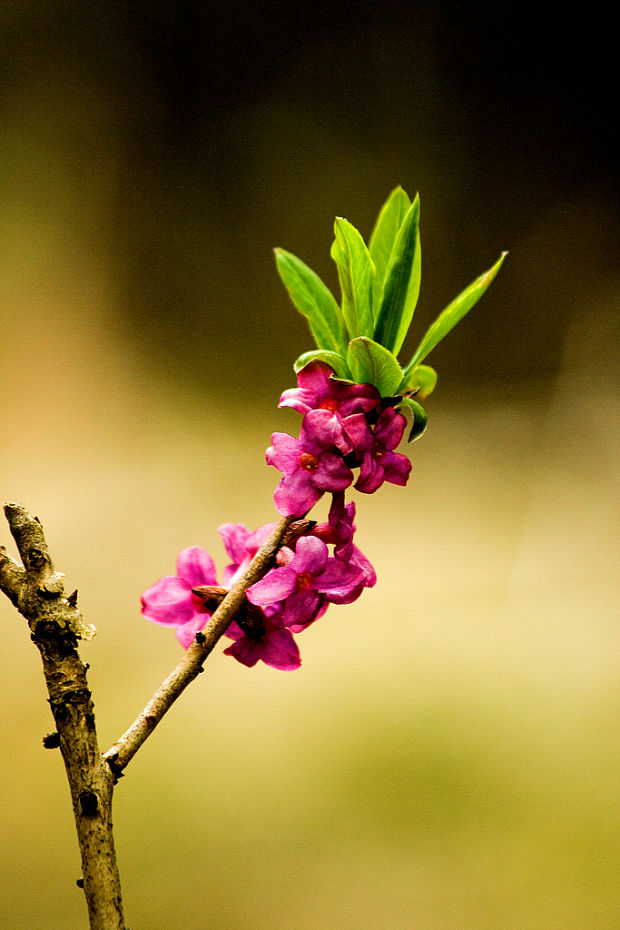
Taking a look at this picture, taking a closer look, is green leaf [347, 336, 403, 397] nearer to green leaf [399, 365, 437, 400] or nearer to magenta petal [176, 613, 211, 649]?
green leaf [399, 365, 437, 400]

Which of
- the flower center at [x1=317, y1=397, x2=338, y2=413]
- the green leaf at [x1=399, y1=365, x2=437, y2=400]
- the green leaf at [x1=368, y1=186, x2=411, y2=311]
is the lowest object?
the flower center at [x1=317, y1=397, x2=338, y2=413]

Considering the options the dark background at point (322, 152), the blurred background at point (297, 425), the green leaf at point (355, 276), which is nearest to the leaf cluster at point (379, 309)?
the green leaf at point (355, 276)

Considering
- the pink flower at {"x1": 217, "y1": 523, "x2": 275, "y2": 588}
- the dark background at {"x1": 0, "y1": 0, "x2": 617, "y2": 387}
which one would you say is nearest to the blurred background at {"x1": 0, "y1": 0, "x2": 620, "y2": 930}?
the dark background at {"x1": 0, "y1": 0, "x2": 617, "y2": 387}

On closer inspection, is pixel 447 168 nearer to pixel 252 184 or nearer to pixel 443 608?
pixel 252 184

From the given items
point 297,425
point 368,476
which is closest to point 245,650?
point 368,476

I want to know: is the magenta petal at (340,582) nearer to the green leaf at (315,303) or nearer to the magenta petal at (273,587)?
the magenta petal at (273,587)

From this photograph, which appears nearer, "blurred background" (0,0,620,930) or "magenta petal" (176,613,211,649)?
"magenta petal" (176,613,211,649)
